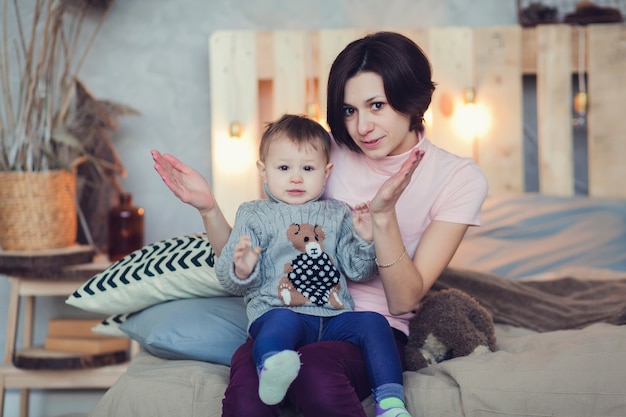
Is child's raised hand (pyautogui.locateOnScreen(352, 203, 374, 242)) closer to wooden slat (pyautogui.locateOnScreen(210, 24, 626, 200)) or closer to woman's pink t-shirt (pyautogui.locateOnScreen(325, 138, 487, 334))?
woman's pink t-shirt (pyautogui.locateOnScreen(325, 138, 487, 334))

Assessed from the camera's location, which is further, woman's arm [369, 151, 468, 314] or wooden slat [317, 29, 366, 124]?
wooden slat [317, 29, 366, 124]

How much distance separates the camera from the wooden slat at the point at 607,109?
2.79 m

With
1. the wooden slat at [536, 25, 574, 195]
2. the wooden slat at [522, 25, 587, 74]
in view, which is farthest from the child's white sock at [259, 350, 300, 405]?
the wooden slat at [522, 25, 587, 74]

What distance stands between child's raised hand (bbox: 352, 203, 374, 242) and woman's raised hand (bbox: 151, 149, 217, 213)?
0.94 ft

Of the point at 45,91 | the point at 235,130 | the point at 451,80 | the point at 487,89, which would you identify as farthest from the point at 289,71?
the point at 45,91

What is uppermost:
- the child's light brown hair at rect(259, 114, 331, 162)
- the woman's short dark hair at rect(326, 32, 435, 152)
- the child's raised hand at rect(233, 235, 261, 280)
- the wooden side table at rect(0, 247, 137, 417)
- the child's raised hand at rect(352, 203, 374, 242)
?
the woman's short dark hair at rect(326, 32, 435, 152)

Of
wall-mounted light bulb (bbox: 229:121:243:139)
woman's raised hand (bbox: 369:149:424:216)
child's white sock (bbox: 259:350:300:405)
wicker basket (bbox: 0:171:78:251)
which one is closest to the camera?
child's white sock (bbox: 259:350:300:405)

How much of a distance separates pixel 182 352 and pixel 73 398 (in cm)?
159

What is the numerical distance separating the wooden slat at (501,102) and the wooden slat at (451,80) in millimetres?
44

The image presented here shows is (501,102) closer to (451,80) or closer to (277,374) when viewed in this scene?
(451,80)

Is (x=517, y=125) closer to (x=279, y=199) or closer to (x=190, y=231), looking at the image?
(x=190, y=231)

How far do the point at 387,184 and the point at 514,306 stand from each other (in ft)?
2.64

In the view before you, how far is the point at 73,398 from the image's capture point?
2953 mm

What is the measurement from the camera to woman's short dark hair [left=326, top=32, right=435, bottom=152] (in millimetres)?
1524
